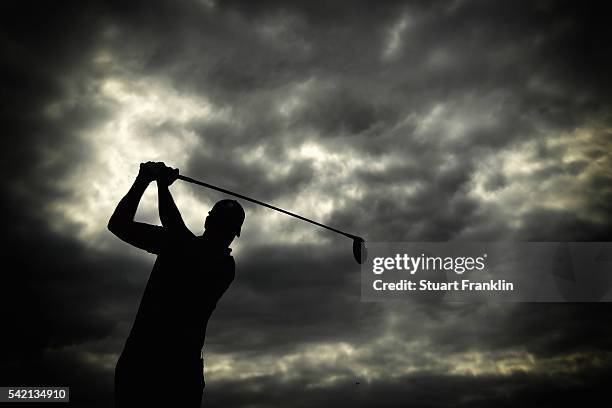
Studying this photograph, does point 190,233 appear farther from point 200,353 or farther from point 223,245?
point 200,353

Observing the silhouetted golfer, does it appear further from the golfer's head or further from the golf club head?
the golf club head

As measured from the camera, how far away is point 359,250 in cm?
1015

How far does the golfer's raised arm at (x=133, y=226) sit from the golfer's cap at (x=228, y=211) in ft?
2.23

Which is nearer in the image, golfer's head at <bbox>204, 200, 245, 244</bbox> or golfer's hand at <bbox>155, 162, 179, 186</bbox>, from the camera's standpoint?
golfer's hand at <bbox>155, 162, 179, 186</bbox>

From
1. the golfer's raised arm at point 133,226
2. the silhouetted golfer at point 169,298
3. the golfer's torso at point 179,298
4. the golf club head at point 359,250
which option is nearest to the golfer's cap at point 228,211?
the silhouetted golfer at point 169,298

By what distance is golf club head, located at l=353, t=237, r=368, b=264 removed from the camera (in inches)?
395

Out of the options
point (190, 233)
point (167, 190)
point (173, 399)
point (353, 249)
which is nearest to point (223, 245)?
point (190, 233)

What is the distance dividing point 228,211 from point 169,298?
111cm

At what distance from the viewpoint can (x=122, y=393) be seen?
195 inches

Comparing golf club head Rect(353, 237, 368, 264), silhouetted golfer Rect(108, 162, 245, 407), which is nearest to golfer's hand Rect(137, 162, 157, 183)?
silhouetted golfer Rect(108, 162, 245, 407)

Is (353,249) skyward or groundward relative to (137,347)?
skyward

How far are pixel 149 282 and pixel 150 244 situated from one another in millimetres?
366

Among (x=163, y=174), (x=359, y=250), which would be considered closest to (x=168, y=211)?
(x=163, y=174)

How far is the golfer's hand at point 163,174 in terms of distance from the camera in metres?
5.66
